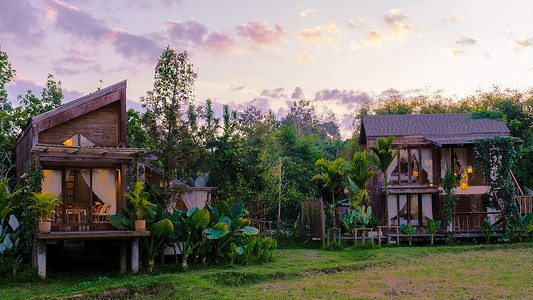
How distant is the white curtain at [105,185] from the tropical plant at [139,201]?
46.8 inches

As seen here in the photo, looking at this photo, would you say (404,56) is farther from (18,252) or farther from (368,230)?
(18,252)

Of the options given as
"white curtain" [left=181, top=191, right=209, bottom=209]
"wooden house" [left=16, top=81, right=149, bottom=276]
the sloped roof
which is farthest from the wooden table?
the sloped roof

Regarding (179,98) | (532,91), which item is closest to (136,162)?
(179,98)

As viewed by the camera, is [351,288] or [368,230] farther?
[368,230]

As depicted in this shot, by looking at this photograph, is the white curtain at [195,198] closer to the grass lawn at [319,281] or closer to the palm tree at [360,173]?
the grass lawn at [319,281]

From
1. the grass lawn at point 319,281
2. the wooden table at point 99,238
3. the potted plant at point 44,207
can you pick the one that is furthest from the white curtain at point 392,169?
the potted plant at point 44,207

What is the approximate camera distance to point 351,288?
482 inches

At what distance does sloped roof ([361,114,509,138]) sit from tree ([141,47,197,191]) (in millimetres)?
11642

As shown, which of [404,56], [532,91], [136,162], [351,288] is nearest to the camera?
[351,288]

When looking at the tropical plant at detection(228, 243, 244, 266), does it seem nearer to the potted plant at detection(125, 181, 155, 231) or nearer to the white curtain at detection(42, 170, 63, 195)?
the potted plant at detection(125, 181, 155, 231)

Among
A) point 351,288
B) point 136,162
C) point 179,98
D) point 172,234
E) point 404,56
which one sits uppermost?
point 404,56

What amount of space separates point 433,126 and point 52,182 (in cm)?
1856

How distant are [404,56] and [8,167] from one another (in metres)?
19.2

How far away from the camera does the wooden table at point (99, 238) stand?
1352 cm
